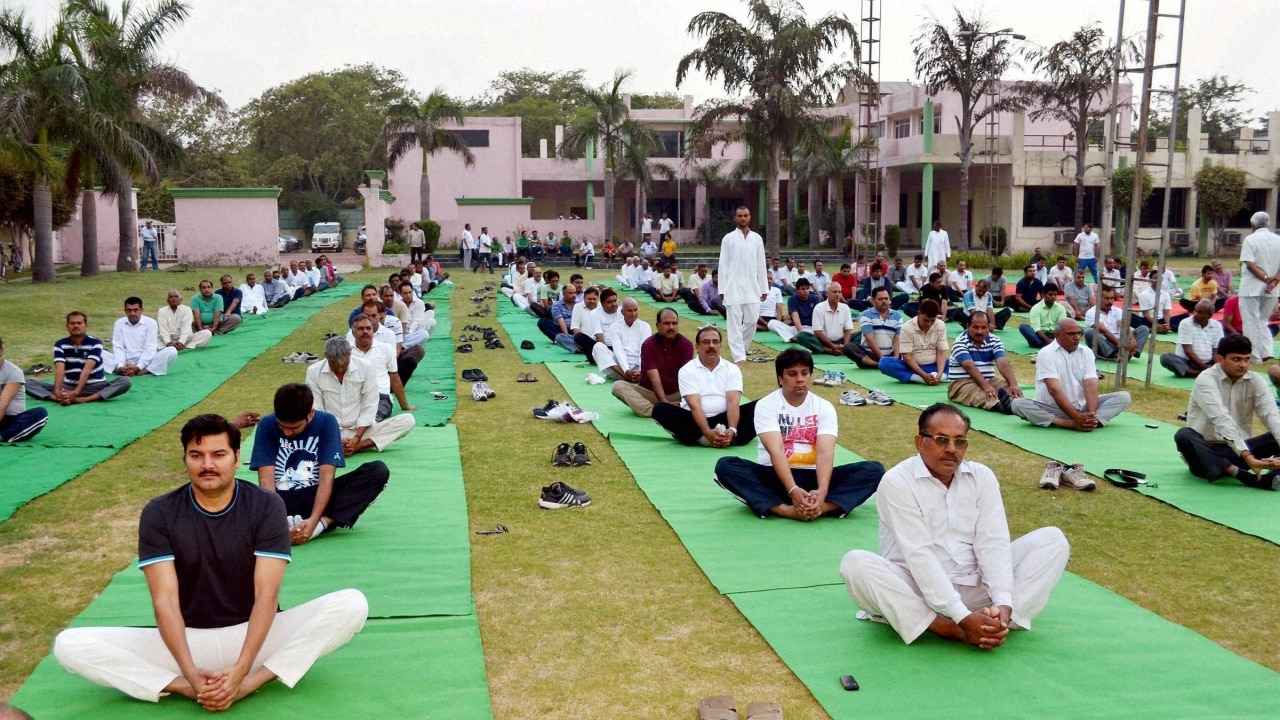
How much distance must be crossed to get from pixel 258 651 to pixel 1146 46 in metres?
9.65

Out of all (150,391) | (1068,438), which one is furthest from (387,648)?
(150,391)

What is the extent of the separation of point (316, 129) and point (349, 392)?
4608 cm

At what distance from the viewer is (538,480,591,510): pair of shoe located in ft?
22.2

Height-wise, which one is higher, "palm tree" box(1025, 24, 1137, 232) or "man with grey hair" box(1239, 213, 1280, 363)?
"palm tree" box(1025, 24, 1137, 232)

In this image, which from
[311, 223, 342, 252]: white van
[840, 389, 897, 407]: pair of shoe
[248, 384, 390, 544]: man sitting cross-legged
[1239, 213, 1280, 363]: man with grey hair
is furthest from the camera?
[311, 223, 342, 252]: white van

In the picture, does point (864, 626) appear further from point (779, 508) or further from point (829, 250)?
point (829, 250)

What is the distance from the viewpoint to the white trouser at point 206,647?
388 cm

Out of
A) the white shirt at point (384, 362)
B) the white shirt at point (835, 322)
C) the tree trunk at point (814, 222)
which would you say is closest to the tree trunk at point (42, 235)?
the white shirt at point (835, 322)

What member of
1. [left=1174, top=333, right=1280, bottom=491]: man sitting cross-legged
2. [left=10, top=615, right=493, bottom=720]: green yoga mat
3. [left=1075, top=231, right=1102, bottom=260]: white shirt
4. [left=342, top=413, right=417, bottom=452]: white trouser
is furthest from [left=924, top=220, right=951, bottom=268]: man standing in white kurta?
[left=10, top=615, right=493, bottom=720]: green yoga mat

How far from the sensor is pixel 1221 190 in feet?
115

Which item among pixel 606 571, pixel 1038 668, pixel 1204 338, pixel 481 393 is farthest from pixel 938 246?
pixel 1038 668

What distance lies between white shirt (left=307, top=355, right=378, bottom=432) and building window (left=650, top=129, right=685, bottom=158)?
37642mm

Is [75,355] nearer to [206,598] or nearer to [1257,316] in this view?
[206,598]

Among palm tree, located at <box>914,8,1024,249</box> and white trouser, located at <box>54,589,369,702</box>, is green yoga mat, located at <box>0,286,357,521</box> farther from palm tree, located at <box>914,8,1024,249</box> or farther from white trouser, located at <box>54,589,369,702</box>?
palm tree, located at <box>914,8,1024,249</box>
